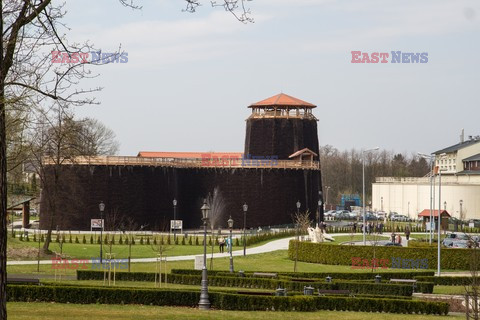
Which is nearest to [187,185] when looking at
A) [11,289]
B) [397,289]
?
[397,289]

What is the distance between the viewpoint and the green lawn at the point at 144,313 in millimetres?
24647

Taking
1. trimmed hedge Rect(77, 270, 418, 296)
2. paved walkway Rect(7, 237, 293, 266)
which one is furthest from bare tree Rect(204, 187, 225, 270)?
trimmed hedge Rect(77, 270, 418, 296)

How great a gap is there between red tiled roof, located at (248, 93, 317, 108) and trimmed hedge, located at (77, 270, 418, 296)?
52.9 meters

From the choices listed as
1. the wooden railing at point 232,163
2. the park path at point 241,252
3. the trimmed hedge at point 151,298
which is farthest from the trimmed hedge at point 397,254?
the wooden railing at point 232,163

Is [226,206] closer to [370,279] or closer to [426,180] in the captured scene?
[426,180]

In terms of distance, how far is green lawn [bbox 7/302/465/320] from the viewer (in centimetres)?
2465

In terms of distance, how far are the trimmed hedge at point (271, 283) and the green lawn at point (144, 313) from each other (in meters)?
6.00

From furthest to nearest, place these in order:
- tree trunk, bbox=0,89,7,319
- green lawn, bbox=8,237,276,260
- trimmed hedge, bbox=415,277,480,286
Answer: green lawn, bbox=8,237,276,260
trimmed hedge, bbox=415,277,480,286
tree trunk, bbox=0,89,7,319

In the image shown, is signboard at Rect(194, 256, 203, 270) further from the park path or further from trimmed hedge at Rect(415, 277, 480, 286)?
the park path

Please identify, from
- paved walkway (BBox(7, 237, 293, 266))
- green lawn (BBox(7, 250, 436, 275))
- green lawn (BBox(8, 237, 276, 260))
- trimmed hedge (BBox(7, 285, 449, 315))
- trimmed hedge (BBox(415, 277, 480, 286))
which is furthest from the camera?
green lawn (BBox(8, 237, 276, 260))

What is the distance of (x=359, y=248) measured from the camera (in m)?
52.4

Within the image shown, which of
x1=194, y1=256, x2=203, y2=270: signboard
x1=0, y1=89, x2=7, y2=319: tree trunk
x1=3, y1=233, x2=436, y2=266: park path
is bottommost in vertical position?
x1=3, y1=233, x2=436, y2=266: park path

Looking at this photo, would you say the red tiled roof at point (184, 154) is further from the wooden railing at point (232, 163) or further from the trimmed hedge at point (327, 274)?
the trimmed hedge at point (327, 274)

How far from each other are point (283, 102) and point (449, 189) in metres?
24.4
